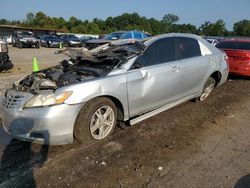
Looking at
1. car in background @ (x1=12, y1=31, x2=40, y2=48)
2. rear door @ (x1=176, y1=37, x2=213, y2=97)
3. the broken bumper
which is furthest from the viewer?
car in background @ (x1=12, y1=31, x2=40, y2=48)

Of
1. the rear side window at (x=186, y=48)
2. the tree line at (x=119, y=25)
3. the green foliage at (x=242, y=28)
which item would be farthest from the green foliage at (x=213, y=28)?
the rear side window at (x=186, y=48)

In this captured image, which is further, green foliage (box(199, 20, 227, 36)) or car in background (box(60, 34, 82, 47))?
green foliage (box(199, 20, 227, 36))

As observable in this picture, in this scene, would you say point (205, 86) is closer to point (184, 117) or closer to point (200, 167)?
A: point (184, 117)

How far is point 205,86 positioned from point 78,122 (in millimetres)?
3384

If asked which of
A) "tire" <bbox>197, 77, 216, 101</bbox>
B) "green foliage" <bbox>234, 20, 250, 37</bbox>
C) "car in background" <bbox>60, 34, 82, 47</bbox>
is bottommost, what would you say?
"green foliage" <bbox>234, 20, 250, 37</bbox>

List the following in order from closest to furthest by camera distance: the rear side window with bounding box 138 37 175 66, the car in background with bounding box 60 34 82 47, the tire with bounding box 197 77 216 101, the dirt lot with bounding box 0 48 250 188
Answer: the dirt lot with bounding box 0 48 250 188 → the rear side window with bounding box 138 37 175 66 → the tire with bounding box 197 77 216 101 → the car in background with bounding box 60 34 82 47

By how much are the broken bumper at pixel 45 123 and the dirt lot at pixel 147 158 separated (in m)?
0.29

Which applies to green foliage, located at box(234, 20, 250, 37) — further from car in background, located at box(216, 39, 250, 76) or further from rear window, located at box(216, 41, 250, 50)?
car in background, located at box(216, 39, 250, 76)

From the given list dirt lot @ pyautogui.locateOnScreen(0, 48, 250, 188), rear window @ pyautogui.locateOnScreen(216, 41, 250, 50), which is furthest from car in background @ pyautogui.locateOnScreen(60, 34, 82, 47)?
dirt lot @ pyautogui.locateOnScreen(0, 48, 250, 188)

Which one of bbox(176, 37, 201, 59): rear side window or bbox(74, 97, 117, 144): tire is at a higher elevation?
bbox(176, 37, 201, 59): rear side window

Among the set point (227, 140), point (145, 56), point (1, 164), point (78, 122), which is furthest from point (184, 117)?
point (1, 164)

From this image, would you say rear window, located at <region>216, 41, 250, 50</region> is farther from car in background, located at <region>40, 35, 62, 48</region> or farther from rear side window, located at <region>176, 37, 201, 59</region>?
car in background, located at <region>40, 35, 62, 48</region>

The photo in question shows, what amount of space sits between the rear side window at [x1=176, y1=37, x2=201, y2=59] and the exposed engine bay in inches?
34.3

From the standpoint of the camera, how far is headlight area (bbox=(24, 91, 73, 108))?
11.0 feet
